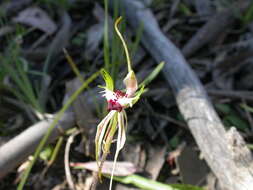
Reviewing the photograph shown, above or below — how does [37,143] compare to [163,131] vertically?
above

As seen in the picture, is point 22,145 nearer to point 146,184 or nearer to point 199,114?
point 146,184

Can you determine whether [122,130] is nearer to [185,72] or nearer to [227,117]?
[185,72]

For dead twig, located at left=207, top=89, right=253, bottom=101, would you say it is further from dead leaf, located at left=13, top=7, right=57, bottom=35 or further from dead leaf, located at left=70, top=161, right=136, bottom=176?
dead leaf, located at left=13, top=7, right=57, bottom=35

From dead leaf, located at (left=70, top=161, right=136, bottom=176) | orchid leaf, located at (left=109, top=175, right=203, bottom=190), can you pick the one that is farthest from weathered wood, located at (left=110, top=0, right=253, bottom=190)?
dead leaf, located at (left=70, top=161, right=136, bottom=176)

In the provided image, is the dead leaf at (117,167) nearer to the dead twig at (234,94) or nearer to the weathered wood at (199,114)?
the weathered wood at (199,114)

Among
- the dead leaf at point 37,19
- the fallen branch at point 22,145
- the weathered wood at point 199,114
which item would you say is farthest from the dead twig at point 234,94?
the dead leaf at point 37,19

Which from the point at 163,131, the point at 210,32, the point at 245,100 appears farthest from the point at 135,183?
the point at 210,32

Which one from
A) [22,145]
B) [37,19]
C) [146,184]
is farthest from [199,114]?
[37,19]
